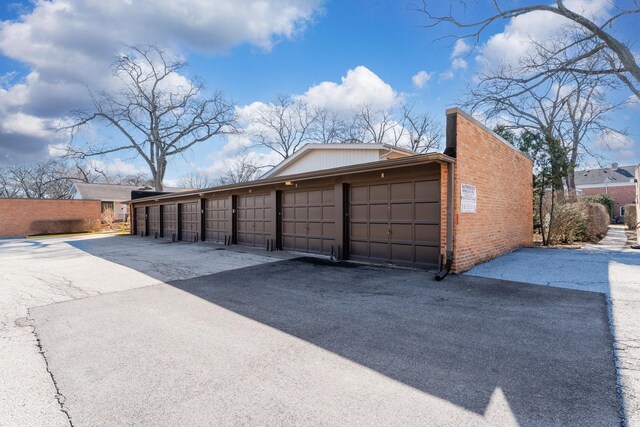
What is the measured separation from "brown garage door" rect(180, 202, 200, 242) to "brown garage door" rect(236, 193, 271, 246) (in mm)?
3734

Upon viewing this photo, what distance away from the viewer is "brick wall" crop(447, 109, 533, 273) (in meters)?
7.45

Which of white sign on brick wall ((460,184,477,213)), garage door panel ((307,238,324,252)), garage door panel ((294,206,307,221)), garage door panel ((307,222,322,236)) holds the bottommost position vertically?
garage door panel ((307,238,324,252))

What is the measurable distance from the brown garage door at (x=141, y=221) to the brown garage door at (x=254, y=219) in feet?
38.3

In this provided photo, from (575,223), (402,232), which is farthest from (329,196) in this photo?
(575,223)

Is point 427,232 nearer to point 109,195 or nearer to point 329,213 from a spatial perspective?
point 329,213

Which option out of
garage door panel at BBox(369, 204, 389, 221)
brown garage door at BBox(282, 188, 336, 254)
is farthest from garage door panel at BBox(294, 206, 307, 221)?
garage door panel at BBox(369, 204, 389, 221)

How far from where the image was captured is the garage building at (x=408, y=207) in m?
7.42

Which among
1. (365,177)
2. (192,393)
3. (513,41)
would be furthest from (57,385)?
(513,41)

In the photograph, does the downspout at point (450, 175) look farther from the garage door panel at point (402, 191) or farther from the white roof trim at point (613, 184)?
the white roof trim at point (613, 184)

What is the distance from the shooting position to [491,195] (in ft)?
29.7

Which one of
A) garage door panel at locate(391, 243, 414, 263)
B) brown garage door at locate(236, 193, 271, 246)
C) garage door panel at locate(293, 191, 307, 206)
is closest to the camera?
garage door panel at locate(391, 243, 414, 263)

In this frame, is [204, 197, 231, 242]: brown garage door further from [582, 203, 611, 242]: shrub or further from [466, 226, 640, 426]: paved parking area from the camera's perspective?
[582, 203, 611, 242]: shrub

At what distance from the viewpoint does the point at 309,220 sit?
36.5 feet

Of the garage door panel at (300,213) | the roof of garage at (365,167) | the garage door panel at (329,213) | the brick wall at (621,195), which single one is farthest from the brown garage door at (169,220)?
the brick wall at (621,195)
